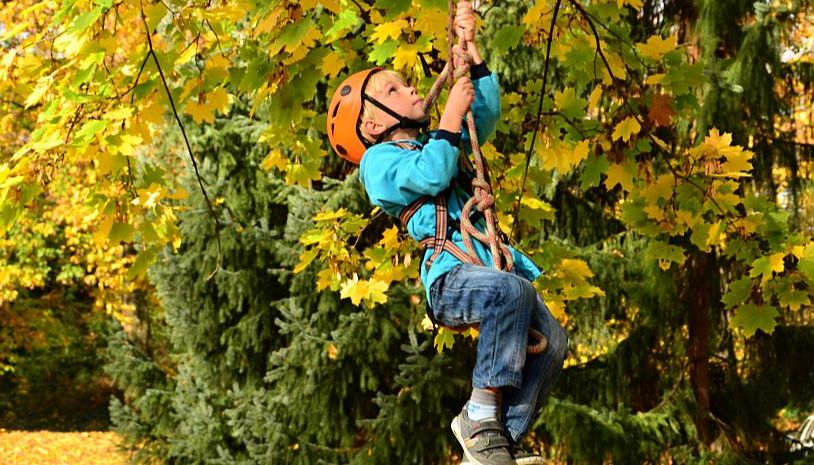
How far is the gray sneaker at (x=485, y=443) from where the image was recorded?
2.19 metres

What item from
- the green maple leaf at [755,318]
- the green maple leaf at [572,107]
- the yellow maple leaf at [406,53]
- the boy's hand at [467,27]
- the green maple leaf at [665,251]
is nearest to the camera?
the boy's hand at [467,27]

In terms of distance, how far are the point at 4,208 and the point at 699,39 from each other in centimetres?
544

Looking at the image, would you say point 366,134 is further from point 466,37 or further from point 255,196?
point 255,196

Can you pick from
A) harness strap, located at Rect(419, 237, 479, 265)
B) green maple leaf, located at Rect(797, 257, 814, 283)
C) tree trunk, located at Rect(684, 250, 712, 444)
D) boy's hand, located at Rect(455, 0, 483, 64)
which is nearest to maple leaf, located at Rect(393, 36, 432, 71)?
boy's hand, located at Rect(455, 0, 483, 64)

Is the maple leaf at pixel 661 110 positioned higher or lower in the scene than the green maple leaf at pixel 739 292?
higher

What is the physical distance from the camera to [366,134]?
2.63 metres

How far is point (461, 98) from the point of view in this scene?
2346mm

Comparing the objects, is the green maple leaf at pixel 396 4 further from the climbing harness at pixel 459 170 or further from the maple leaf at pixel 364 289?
the maple leaf at pixel 364 289

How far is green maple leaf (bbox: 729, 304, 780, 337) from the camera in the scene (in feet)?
12.5

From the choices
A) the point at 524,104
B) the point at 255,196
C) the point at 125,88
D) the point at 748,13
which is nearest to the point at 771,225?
the point at 524,104

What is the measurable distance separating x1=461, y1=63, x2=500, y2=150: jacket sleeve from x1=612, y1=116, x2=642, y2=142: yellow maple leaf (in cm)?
122

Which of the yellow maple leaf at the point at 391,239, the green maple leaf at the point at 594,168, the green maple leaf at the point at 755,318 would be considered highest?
the green maple leaf at the point at 594,168

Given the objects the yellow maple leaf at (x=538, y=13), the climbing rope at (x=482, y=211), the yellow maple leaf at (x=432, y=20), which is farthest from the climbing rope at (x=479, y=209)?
the yellow maple leaf at (x=538, y=13)

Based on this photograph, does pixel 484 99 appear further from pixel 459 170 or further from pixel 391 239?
pixel 391 239
